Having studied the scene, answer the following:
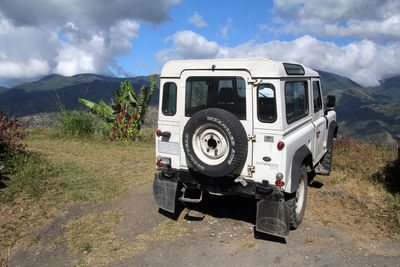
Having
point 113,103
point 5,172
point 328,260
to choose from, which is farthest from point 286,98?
point 113,103

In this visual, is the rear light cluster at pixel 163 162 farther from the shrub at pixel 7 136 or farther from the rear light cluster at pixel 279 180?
the shrub at pixel 7 136

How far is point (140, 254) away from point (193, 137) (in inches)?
64.2

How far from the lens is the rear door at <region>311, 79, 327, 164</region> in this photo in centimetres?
566

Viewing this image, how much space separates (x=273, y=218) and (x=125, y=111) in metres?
8.64

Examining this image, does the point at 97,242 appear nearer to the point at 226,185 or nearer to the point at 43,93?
the point at 226,185

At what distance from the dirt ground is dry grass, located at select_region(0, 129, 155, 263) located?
0.30m

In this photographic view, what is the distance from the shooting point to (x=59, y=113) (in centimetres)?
1209

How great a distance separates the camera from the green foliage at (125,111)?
11.5 m

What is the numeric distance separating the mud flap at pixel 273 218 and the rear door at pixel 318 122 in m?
1.83

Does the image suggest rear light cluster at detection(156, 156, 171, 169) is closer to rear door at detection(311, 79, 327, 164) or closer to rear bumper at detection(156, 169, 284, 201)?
rear bumper at detection(156, 169, 284, 201)

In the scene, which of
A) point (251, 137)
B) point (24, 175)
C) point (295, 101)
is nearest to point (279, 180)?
point (251, 137)

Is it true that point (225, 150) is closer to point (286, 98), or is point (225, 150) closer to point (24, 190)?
point (286, 98)

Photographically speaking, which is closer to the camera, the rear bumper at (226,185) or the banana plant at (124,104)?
the rear bumper at (226,185)

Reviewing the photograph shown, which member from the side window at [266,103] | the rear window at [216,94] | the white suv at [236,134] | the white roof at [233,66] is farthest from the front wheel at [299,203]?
the white roof at [233,66]
